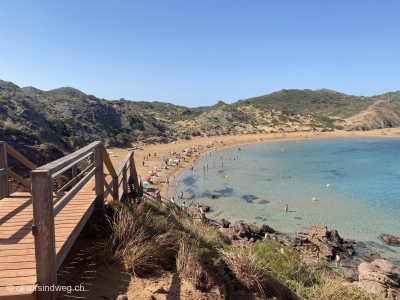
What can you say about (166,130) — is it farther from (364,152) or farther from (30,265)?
(30,265)

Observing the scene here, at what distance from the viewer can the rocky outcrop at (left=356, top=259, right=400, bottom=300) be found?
29.9 ft

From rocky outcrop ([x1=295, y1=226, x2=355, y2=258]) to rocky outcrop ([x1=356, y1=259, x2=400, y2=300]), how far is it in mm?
1962

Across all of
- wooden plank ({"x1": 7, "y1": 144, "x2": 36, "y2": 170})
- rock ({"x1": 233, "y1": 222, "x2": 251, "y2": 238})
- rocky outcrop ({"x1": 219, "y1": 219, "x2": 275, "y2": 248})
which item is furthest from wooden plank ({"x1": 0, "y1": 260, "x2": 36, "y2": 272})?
rock ({"x1": 233, "y1": 222, "x2": 251, "y2": 238})

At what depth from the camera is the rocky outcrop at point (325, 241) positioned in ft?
43.7

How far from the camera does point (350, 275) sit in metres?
11.5

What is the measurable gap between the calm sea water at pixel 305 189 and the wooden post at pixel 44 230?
11.9m

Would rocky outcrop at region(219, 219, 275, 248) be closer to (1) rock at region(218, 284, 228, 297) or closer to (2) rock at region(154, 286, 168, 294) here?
(1) rock at region(218, 284, 228, 297)

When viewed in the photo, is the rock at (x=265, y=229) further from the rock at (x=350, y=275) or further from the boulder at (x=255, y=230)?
the rock at (x=350, y=275)

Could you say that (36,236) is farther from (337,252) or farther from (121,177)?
(337,252)

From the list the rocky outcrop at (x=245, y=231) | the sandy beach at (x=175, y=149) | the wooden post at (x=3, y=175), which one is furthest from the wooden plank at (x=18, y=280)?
the sandy beach at (x=175, y=149)

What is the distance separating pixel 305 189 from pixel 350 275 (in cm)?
1366

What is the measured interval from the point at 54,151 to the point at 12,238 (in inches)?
418

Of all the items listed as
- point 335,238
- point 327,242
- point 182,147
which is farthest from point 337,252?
point 182,147

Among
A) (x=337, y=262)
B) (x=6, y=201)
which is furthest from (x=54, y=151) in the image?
(x=337, y=262)
